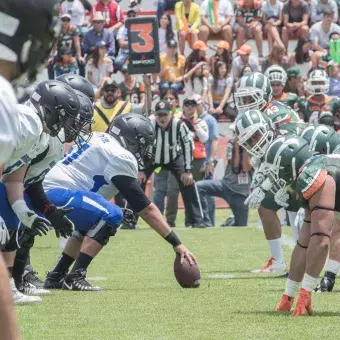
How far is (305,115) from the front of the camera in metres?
14.2

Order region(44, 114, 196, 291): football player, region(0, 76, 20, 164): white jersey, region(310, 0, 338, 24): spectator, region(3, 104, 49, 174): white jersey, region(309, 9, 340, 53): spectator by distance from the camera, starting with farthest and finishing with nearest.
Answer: region(310, 0, 338, 24): spectator, region(309, 9, 340, 53): spectator, region(44, 114, 196, 291): football player, region(3, 104, 49, 174): white jersey, region(0, 76, 20, 164): white jersey

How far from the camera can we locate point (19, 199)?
7004 millimetres

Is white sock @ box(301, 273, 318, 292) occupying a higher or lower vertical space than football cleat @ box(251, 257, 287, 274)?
higher

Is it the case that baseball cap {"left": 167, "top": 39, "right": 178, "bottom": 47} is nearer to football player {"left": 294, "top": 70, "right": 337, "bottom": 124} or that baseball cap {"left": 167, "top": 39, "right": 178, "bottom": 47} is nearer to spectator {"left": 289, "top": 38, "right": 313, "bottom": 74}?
spectator {"left": 289, "top": 38, "right": 313, "bottom": 74}

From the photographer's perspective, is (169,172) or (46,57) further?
(169,172)

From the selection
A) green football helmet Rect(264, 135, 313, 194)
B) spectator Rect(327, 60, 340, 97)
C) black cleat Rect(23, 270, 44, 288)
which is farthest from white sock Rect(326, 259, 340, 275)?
spectator Rect(327, 60, 340, 97)

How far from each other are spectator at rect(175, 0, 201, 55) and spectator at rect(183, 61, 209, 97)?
1.43 metres

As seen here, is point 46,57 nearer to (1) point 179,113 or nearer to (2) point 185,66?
(1) point 179,113

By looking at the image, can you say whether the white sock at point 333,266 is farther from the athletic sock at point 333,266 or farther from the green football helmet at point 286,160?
the green football helmet at point 286,160

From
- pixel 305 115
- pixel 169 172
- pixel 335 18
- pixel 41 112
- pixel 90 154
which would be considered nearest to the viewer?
pixel 41 112

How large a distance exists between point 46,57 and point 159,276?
6.13m

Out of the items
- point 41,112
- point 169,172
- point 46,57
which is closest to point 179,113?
point 169,172

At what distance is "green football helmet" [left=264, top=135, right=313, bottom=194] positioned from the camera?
674 cm

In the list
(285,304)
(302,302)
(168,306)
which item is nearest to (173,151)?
(168,306)
